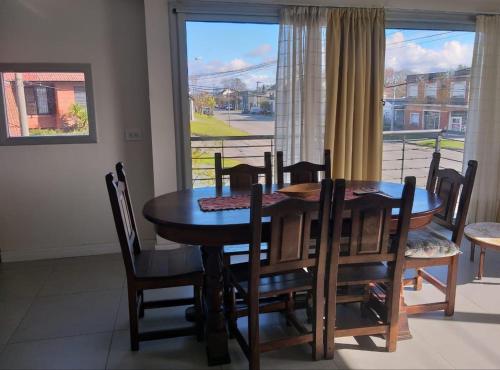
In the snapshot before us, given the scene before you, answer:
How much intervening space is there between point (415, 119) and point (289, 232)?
305 centimetres

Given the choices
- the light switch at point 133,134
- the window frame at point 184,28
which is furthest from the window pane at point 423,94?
the light switch at point 133,134

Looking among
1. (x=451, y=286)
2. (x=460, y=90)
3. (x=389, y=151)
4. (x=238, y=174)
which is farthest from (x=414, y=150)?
(x=238, y=174)

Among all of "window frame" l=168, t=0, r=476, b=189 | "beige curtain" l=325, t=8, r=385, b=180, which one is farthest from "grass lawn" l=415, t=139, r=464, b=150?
"window frame" l=168, t=0, r=476, b=189

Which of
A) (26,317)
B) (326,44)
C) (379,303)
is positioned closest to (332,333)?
(379,303)

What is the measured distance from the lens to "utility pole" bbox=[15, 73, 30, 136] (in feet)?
11.6

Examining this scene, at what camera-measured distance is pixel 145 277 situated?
2.19 meters

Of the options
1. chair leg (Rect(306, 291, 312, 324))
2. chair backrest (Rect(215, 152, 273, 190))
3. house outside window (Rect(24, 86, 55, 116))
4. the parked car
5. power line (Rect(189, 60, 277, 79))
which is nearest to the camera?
chair leg (Rect(306, 291, 312, 324))

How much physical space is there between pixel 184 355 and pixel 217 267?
21.3 inches

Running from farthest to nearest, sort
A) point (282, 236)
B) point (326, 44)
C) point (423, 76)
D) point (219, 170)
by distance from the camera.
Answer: point (423, 76)
point (326, 44)
point (219, 170)
point (282, 236)

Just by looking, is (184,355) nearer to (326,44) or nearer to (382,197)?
(382,197)

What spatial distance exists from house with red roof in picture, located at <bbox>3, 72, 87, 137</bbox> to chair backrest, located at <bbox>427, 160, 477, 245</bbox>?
304 centimetres

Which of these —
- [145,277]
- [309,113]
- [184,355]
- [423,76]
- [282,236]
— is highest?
[423,76]

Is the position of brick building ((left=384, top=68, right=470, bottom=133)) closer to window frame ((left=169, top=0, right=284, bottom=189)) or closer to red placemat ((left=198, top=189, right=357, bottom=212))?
window frame ((left=169, top=0, right=284, bottom=189))

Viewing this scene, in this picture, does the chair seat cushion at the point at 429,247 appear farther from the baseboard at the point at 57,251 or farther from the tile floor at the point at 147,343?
the baseboard at the point at 57,251
